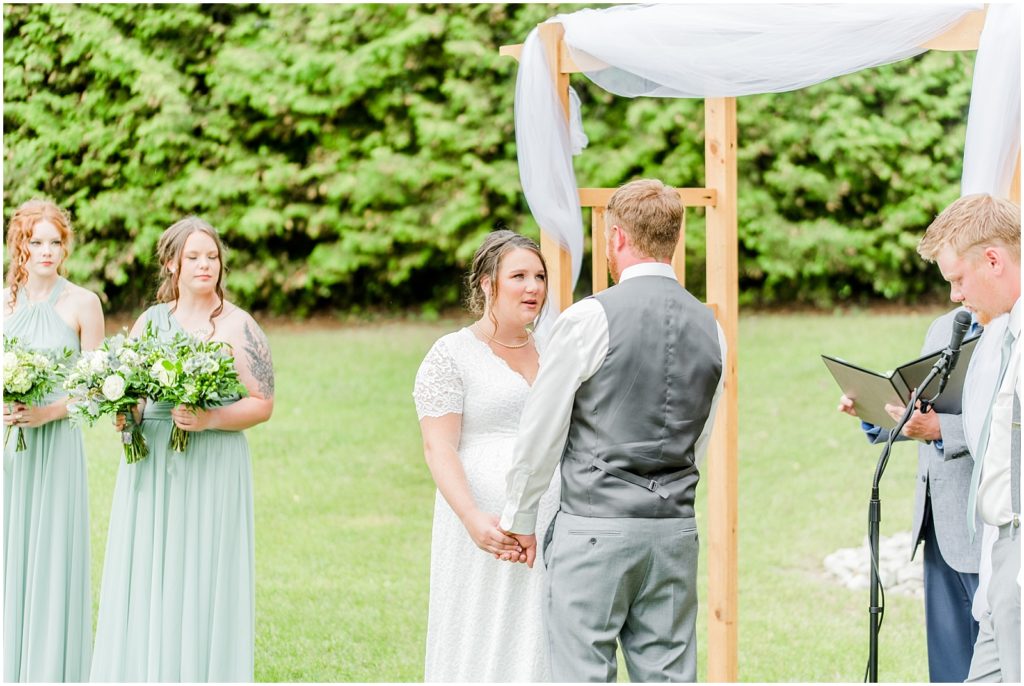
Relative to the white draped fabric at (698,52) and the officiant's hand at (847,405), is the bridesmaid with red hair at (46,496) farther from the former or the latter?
the officiant's hand at (847,405)

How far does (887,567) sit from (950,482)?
11.2 ft

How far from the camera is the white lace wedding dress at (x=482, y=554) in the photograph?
349 cm

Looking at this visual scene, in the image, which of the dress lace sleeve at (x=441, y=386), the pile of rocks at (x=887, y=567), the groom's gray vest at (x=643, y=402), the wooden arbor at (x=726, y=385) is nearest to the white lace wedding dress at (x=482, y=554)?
the dress lace sleeve at (x=441, y=386)

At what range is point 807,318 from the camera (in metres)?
12.1

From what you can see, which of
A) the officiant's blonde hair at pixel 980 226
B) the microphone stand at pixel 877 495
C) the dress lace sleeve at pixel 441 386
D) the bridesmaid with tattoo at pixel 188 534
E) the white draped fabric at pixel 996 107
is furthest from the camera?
the bridesmaid with tattoo at pixel 188 534

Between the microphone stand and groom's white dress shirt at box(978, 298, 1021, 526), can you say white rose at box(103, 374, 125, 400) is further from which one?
groom's white dress shirt at box(978, 298, 1021, 526)

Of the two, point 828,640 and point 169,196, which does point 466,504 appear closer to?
point 828,640

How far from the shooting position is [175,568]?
4012 millimetres

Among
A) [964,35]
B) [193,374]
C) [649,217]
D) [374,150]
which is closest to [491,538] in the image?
[649,217]

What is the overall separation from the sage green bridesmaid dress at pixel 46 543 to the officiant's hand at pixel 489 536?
1.67m

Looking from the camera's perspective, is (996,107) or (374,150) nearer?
(996,107)

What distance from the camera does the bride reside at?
11.4 ft

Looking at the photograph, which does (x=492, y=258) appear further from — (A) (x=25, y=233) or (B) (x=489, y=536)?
(A) (x=25, y=233)

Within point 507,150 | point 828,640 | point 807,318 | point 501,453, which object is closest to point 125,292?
point 507,150
